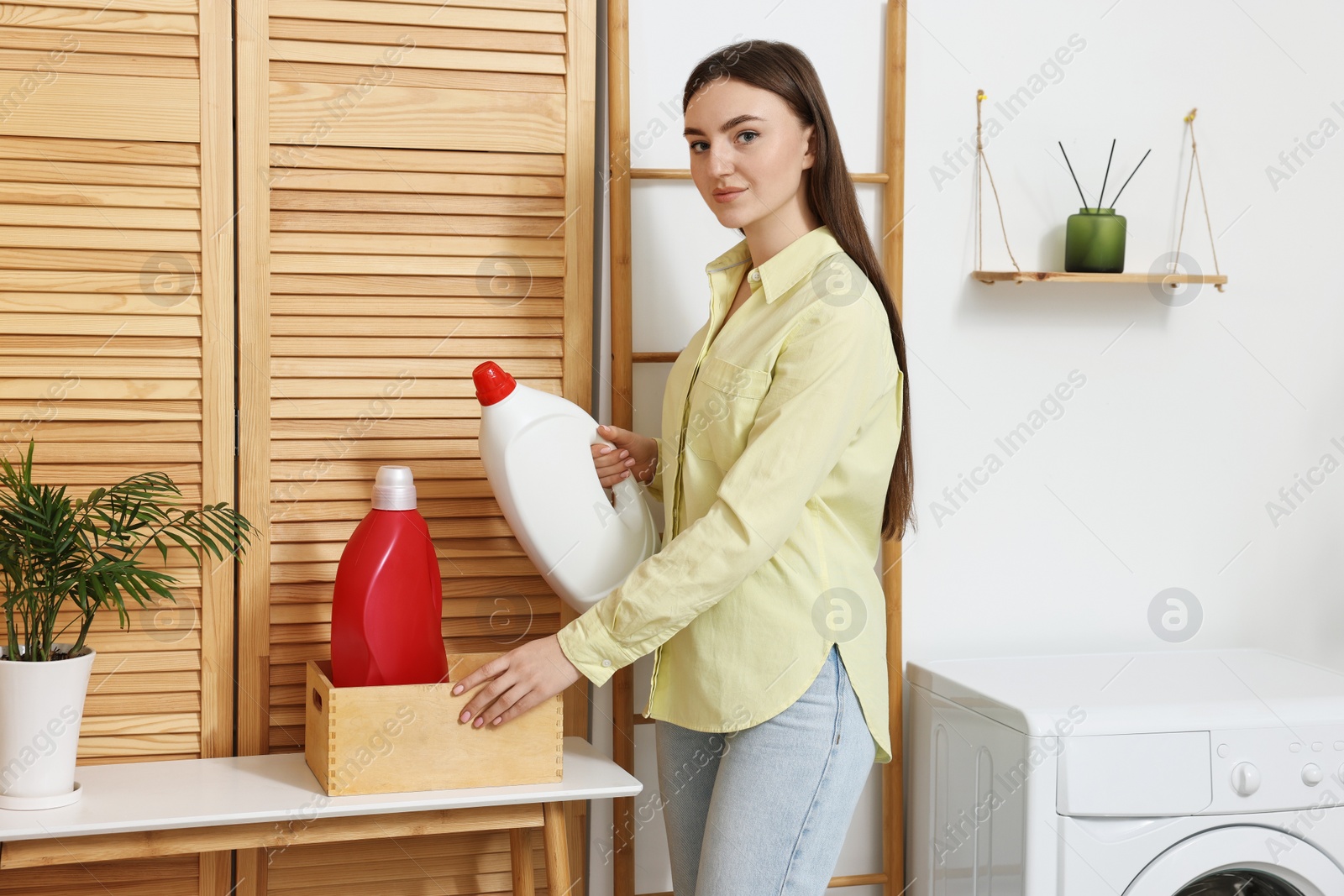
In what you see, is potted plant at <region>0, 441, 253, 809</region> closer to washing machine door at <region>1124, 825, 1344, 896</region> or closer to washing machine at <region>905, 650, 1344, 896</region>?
washing machine at <region>905, 650, 1344, 896</region>

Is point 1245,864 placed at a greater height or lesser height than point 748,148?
Answer: lesser

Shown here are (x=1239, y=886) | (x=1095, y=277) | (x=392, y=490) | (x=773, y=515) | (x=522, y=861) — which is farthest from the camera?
(x=1095, y=277)

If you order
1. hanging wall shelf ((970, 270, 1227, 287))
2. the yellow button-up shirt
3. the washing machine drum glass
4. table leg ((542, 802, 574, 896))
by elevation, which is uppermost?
hanging wall shelf ((970, 270, 1227, 287))

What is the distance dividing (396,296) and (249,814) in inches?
26.9

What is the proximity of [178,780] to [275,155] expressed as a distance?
80 centimetres

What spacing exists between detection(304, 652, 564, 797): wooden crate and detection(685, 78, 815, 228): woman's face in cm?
61

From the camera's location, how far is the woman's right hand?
4.74 feet

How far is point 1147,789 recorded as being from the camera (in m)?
1.46

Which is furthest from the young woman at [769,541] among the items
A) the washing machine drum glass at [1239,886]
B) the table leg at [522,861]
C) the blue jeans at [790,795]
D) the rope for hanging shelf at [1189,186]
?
the rope for hanging shelf at [1189,186]

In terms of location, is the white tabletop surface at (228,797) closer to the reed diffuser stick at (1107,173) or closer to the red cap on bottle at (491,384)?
the red cap on bottle at (491,384)

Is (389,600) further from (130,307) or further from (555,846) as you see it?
(130,307)

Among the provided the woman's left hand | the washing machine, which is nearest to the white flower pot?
the woman's left hand

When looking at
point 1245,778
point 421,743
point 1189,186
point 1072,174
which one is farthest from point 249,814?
point 1189,186

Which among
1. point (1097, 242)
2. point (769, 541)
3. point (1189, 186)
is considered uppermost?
point (1189, 186)
